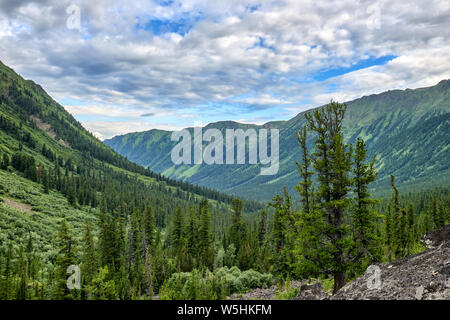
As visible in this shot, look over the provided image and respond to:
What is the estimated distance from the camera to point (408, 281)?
55.4ft

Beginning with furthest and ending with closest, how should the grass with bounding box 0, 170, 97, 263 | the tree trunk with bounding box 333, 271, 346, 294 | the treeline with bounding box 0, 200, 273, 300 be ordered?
the grass with bounding box 0, 170, 97, 263, the treeline with bounding box 0, 200, 273, 300, the tree trunk with bounding box 333, 271, 346, 294

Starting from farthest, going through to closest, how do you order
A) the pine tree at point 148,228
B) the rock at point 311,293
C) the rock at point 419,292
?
the pine tree at point 148,228 → the rock at point 311,293 → the rock at point 419,292

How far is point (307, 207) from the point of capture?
31.7m

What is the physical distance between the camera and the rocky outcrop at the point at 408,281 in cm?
1491

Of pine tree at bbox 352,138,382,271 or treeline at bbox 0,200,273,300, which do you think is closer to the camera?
pine tree at bbox 352,138,382,271

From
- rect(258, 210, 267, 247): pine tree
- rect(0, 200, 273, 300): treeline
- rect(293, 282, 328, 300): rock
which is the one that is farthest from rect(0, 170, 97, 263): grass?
rect(293, 282, 328, 300): rock

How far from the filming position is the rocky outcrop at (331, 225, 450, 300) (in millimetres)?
14914

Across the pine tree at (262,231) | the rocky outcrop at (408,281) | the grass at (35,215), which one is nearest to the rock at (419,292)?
the rocky outcrop at (408,281)

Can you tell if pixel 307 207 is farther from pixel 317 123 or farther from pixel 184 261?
pixel 184 261

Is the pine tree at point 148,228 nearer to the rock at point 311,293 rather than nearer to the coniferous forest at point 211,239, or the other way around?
the coniferous forest at point 211,239

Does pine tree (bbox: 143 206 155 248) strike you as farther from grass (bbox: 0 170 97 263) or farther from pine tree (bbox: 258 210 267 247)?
pine tree (bbox: 258 210 267 247)
